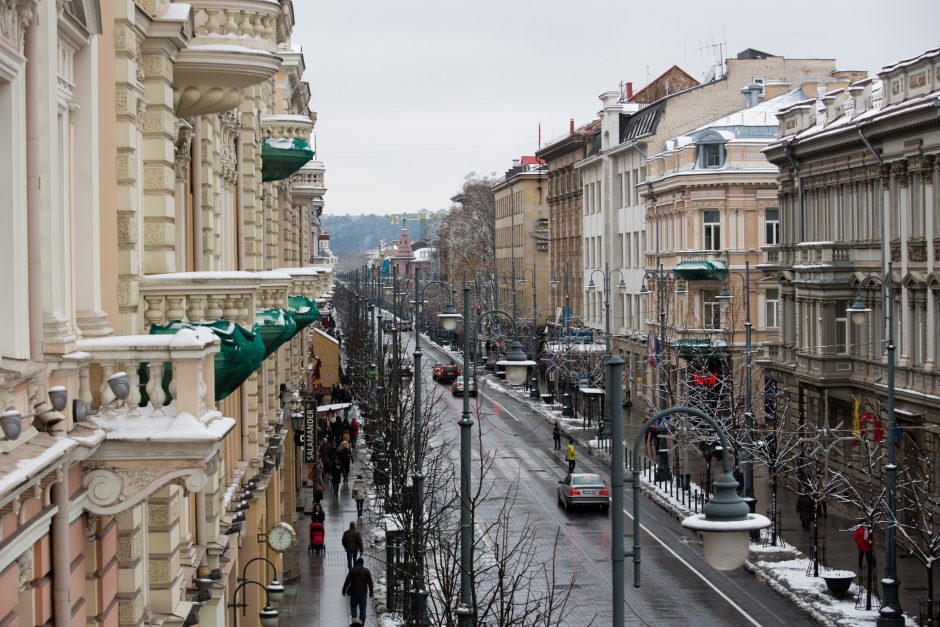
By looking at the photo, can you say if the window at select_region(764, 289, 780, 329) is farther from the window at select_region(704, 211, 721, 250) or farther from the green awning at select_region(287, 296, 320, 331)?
the green awning at select_region(287, 296, 320, 331)

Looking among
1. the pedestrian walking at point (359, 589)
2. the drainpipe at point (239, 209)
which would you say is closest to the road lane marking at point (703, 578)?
the pedestrian walking at point (359, 589)

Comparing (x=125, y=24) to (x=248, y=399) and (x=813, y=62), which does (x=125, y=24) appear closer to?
(x=248, y=399)

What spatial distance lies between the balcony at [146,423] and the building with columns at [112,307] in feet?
0.04

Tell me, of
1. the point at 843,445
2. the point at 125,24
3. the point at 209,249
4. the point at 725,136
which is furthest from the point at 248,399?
the point at 725,136

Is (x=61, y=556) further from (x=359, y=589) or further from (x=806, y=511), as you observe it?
(x=806, y=511)

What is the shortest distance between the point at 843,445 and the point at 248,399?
2388 centimetres

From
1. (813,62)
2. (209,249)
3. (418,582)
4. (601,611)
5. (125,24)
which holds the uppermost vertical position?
(813,62)

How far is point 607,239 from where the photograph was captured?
3310 inches

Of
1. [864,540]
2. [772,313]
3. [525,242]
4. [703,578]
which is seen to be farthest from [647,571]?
[525,242]

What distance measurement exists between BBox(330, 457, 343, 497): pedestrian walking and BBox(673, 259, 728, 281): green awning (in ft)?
62.7

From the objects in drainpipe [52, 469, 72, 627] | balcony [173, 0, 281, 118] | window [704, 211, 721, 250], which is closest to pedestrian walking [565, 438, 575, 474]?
window [704, 211, 721, 250]

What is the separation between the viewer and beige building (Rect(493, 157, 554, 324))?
111500 mm

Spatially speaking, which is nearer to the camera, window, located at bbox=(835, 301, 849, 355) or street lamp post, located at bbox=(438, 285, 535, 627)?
street lamp post, located at bbox=(438, 285, 535, 627)

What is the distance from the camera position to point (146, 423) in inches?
399
